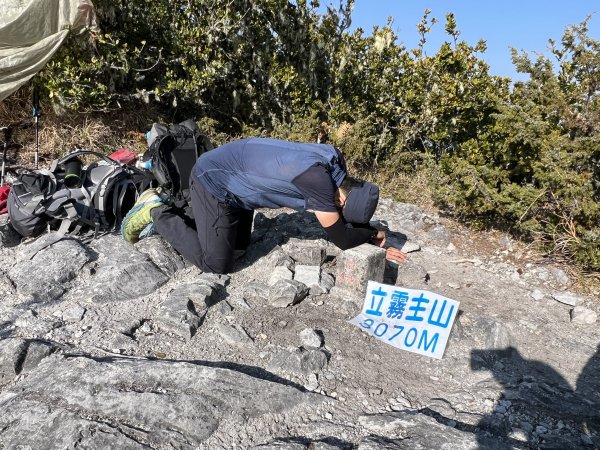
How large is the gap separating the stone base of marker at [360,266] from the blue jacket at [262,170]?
2.01 ft

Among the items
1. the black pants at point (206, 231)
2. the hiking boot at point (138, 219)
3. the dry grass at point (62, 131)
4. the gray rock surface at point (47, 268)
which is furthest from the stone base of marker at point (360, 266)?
the dry grass at point (62, 131)


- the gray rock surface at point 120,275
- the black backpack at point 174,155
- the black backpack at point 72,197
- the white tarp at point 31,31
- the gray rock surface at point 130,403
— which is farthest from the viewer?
the white tarp at point 31,31

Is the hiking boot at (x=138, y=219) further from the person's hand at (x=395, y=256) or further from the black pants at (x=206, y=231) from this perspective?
the person's hand at (x=395, y=256)

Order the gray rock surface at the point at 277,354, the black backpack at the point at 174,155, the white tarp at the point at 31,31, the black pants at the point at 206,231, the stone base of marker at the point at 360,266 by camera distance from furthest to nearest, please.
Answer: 1. the white tarp at the point at 31,31
2. the black backpack at the point at 174,155
3. the black pants at the point at 206,231
4. the stone base of marker at the point at 360,266
5. the gray rock surface at the point at 277,354

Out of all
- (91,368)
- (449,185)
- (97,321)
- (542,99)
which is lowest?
(97,321)

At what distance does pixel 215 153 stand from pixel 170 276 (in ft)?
3.63

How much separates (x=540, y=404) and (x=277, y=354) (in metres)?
1.56

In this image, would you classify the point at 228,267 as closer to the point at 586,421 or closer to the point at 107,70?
the point at 586,421

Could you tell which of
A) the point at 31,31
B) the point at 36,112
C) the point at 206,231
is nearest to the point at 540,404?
the point at 206,231

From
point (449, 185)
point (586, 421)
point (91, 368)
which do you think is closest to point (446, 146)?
point (449, 185)

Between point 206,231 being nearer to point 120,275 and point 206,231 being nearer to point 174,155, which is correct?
point 120,275

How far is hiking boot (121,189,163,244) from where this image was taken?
183 inches

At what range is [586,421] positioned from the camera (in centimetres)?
287

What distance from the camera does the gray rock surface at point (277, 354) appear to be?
2.53m
